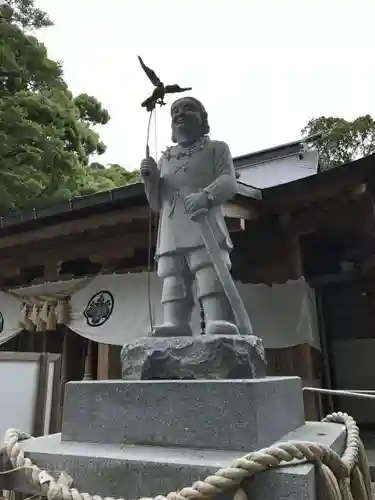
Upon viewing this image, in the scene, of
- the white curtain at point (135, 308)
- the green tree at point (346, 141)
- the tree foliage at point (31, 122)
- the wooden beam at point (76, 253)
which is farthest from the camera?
the green tree at point (346, 141)

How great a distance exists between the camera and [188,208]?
263 cm

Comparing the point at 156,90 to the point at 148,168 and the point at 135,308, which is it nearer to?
the point at 148,168

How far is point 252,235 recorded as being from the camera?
6.64 m

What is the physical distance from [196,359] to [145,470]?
0.68 m

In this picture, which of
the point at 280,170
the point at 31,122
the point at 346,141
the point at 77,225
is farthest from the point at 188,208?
the point at 346,141

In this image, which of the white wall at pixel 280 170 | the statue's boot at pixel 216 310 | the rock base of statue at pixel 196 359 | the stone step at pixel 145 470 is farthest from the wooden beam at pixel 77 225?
the white wall at pixel 280 170

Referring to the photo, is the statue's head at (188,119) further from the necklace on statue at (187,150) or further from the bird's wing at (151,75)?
the bird's wing at (151,75)

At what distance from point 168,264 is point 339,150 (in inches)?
770

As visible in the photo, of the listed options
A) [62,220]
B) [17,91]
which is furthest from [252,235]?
[17,91]

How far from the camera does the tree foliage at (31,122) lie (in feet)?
35.6

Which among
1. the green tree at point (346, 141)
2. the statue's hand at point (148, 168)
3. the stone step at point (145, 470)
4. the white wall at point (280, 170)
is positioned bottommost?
the stone step at point (145, 470)

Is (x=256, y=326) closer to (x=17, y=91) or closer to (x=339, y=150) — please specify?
(x=17, y=91)

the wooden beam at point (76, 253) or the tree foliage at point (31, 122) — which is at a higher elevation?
the tree foliage at point (31, 122)

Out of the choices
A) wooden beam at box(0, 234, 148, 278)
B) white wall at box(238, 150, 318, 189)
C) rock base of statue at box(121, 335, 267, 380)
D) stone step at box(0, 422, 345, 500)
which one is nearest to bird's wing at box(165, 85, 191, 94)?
rock base of statue at box(121, 335, 267, 380)
